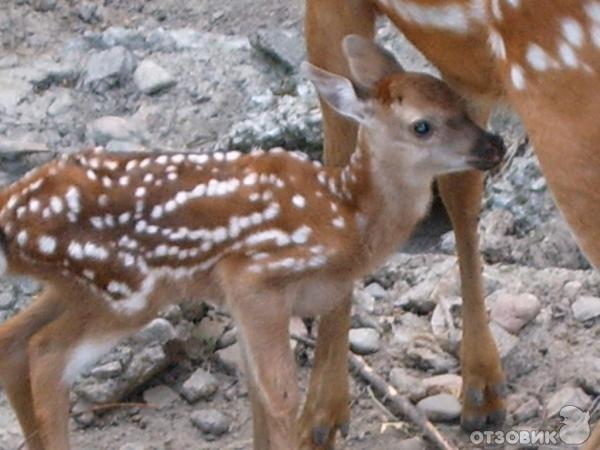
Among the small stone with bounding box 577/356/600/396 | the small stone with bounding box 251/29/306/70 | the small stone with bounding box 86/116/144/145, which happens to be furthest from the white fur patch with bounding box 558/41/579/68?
the small stone with bounding box 251/29/306/70

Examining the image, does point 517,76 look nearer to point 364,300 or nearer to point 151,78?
point 364,300

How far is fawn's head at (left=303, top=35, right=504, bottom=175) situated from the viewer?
3.91 metres

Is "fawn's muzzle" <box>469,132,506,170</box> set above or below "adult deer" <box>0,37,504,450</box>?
above

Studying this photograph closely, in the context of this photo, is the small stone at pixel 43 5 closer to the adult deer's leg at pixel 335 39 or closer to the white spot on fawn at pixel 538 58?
the adult deer's leg at pixel 335 39

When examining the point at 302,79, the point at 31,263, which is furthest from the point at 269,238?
the point at 302,79

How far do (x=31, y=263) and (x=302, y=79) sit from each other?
6.84 ft

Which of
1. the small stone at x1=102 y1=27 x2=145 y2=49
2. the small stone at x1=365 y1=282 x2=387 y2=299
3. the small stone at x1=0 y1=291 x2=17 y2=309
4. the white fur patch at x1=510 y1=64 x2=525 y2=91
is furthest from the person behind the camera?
the small stone at x1=102 y1=27 x2=145 y2=49

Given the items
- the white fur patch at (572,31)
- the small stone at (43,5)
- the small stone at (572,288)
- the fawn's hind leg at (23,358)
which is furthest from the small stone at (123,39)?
the white fur patch at (572,31)

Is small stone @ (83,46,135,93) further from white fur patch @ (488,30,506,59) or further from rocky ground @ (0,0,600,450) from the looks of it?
white fur patch @ (488,30,506,59)

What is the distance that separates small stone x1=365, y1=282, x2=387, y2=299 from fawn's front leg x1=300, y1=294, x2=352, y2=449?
1.78 ft

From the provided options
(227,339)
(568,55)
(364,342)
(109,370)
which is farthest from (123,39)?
(568,55)

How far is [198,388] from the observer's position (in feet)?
15.1

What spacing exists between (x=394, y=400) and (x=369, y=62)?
944 mm

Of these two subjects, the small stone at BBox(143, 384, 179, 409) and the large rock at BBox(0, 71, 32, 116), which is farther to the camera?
the large rock at BBox(0, 71, 32, 116)
